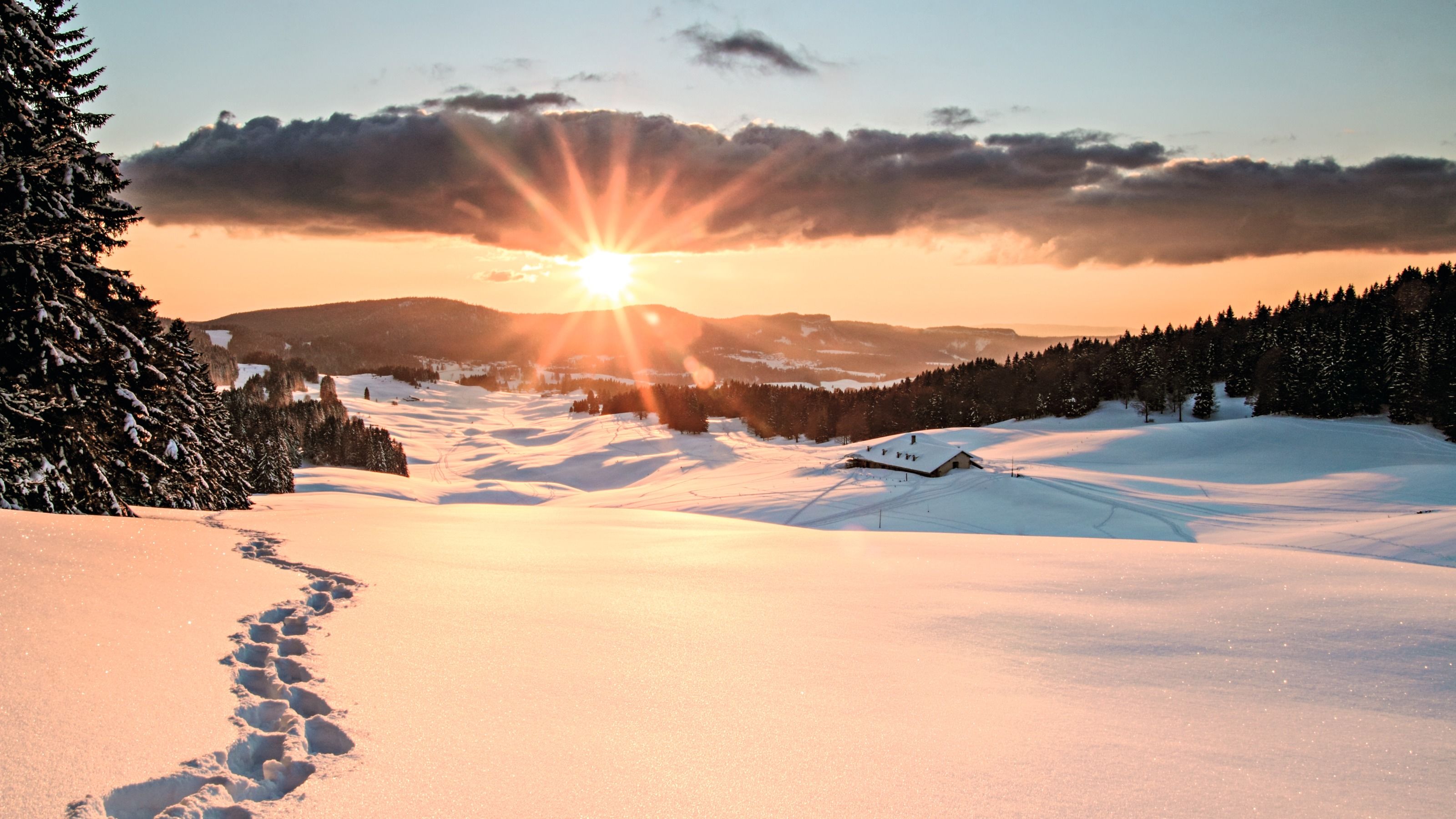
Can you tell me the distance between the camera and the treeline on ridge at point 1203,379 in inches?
2643

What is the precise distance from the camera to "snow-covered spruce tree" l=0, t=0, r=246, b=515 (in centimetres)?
1372

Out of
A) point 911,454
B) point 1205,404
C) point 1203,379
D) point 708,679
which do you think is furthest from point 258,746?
point 1203,379

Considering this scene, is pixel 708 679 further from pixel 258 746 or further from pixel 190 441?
pixel 190 441

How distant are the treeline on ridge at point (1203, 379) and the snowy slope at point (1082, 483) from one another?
11.3 ft

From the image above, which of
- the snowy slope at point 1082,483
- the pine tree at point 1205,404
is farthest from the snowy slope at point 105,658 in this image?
the pine tree at point 1205,404

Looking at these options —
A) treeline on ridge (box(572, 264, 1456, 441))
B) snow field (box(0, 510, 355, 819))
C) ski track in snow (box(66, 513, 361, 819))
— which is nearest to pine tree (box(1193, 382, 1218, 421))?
treeline on ridge (box(572, 264, 1456, 441))

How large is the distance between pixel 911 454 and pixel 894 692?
211 feet

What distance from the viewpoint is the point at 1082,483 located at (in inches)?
2092

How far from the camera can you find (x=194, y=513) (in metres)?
15.0

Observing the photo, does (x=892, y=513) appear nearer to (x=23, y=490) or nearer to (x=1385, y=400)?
(x=23, y=490)

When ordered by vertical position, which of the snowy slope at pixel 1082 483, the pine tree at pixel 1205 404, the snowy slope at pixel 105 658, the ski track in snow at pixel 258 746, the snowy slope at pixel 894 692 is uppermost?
the pine tree at pixel 1205 404

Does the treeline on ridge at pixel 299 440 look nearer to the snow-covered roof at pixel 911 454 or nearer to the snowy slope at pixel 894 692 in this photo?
the snowy slope at pixel 894 692

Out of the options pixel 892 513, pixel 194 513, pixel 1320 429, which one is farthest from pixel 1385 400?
pixel 194 513

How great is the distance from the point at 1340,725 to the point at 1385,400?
91.3 m
